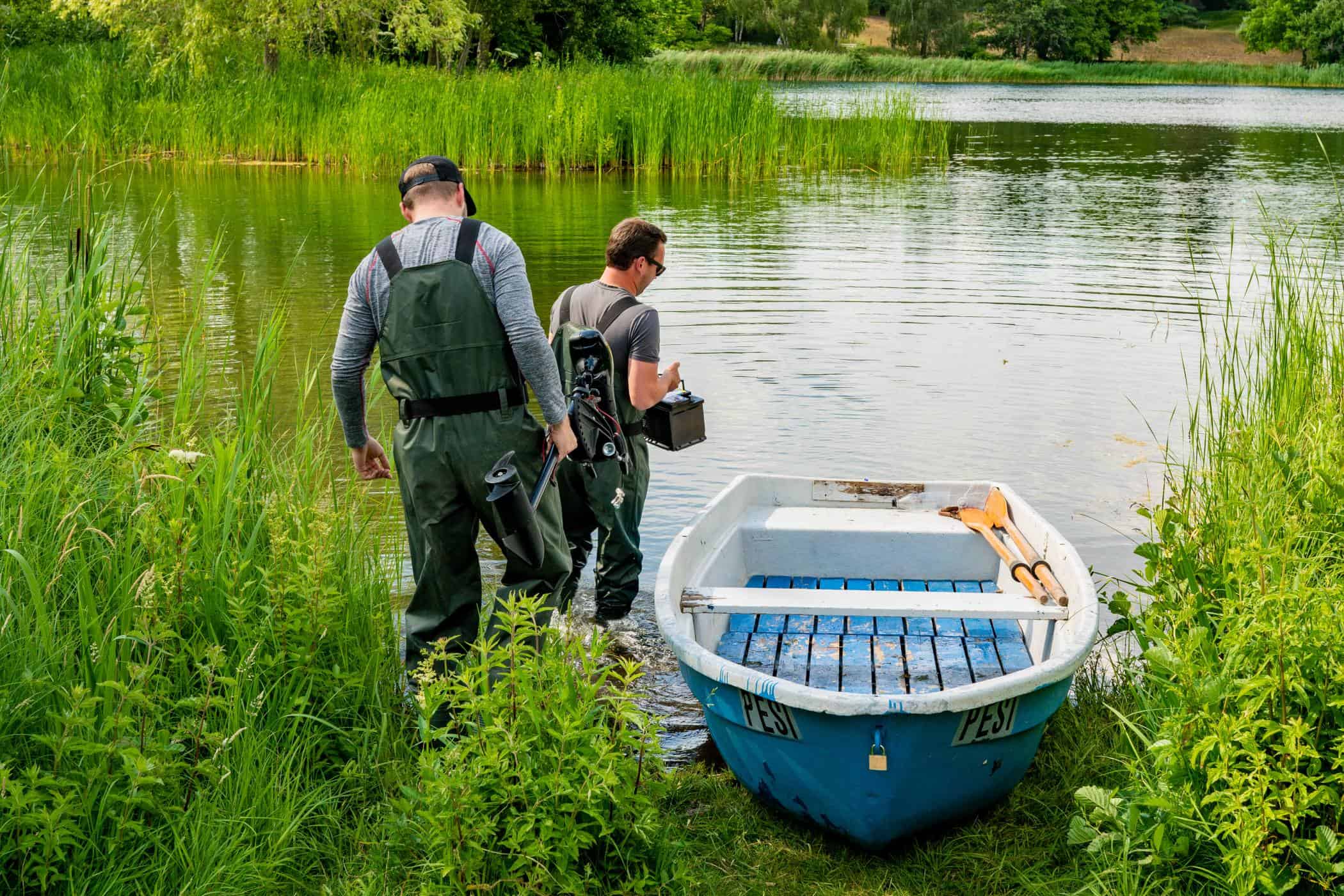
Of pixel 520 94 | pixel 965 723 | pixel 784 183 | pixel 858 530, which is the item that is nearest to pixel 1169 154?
pixel 784 183

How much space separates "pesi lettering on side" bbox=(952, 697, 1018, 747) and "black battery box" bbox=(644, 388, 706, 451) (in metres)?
1.96

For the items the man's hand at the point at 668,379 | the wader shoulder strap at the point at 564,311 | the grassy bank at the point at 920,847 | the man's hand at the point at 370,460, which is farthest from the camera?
the wader shoulder strap at the point at 564,311

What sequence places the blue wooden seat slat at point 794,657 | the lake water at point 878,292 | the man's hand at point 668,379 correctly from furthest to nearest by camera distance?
A: the lake water at point 878,292 < the man's hand at point 668,379 < the blue wooden seat slat at point 794,657

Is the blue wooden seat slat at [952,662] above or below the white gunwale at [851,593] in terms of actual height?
below

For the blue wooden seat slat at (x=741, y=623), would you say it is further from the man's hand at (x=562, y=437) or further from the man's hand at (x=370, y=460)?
the man's hand at (x=370, y=460)

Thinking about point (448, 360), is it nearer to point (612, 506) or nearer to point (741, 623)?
point (612, 506)

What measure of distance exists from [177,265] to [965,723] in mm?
12160

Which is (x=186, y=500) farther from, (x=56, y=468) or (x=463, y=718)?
(x=463, y=718)

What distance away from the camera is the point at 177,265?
45.4ft

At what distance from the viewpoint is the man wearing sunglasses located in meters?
5.18

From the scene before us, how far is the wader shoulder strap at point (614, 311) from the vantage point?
206 inches

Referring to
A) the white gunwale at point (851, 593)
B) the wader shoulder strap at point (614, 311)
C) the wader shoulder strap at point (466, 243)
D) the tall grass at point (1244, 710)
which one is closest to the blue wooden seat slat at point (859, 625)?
the white gunwale at point (851, 593)

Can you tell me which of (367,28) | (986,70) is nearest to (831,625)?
(367,28)

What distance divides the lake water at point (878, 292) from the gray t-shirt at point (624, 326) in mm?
1286
